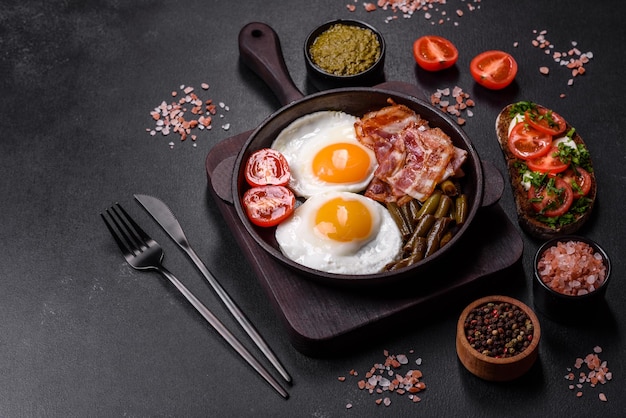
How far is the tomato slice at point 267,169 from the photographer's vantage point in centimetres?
550

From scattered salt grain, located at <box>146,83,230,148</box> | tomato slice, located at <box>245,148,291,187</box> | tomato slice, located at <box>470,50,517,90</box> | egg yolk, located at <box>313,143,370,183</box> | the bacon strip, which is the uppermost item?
tomato slice, located at <box>245,148,291,187</box>

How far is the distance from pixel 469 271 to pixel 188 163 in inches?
83.1

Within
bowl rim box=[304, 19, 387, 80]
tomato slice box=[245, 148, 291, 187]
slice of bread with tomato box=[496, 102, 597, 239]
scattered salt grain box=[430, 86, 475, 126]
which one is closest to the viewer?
tomato slice box=[245, 148, 291, 187]

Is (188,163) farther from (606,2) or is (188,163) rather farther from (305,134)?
(606,2)

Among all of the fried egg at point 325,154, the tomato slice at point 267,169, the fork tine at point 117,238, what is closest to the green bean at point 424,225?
the fried egg at point 325,154

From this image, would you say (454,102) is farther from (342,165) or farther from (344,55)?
(342,165)

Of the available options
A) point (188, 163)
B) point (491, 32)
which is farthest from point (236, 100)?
point (491, 32)

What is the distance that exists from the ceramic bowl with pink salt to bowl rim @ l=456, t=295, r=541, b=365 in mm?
188

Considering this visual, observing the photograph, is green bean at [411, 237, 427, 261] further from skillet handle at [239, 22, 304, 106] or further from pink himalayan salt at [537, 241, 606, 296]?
skillet handle at [239, 22, 304, 106]

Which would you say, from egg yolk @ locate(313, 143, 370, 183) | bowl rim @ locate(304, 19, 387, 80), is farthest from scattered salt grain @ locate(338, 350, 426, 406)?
bowl rim @ locate(304, 19, 387, 80)

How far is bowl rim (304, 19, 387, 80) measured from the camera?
6.17 meters

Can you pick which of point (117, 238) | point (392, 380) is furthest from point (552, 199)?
point (117, 238)

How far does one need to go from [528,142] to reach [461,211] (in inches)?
34.1

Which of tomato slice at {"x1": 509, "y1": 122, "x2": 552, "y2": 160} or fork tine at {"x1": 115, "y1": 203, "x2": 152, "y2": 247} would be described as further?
tomato slice at {"x1": 509, "y1": 122, "x2": 552, "y2": 160}
